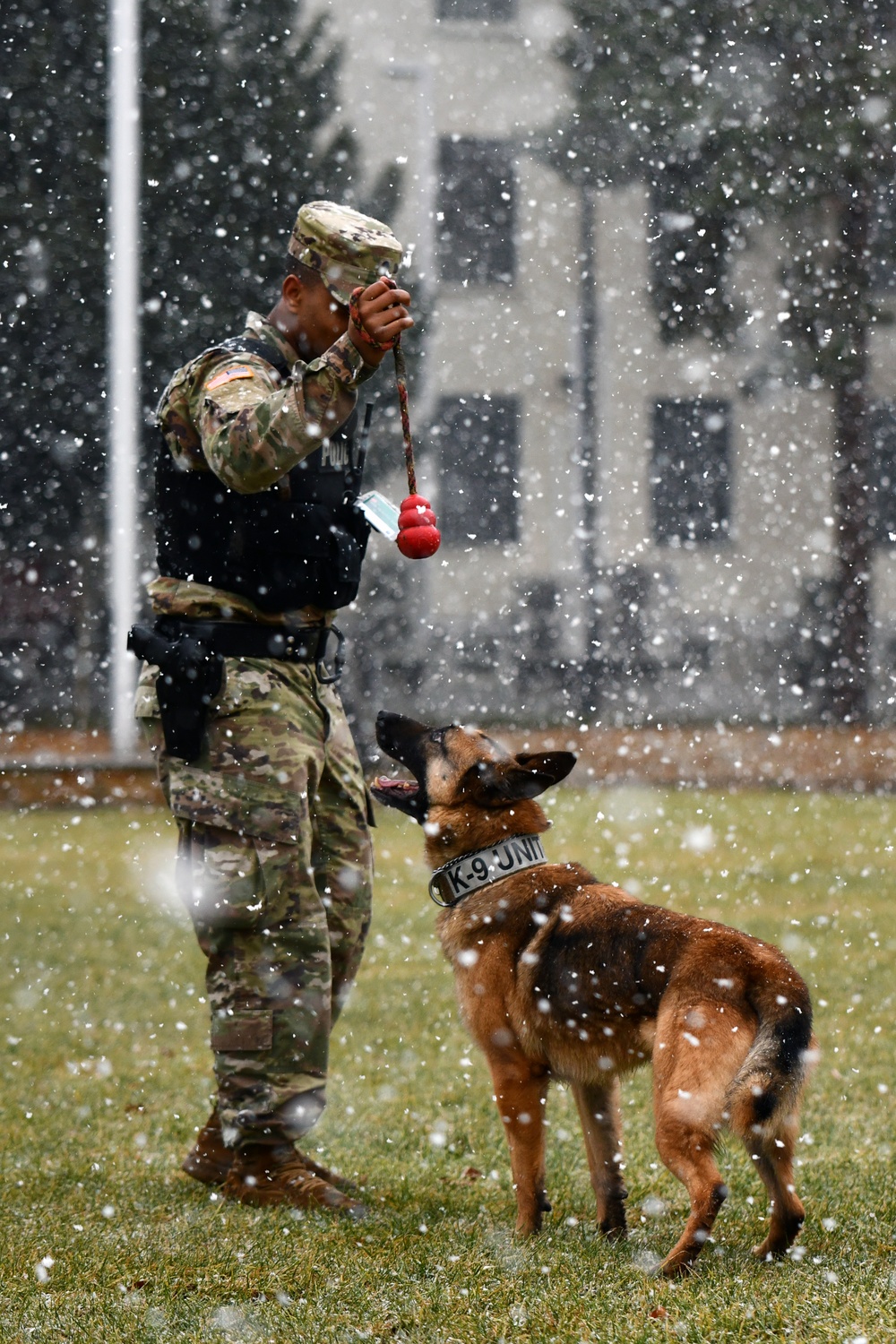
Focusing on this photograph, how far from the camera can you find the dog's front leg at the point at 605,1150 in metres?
3.39

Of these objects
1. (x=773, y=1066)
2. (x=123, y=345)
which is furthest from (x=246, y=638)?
(x=123, y=345)

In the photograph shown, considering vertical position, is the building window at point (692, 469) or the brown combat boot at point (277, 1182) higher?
the brown combat boot at point (277, 1182)

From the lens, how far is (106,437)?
15906 mm

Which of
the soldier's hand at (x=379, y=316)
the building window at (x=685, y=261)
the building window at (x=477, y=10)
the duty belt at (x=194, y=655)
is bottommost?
the building window at (x=685, y=261)

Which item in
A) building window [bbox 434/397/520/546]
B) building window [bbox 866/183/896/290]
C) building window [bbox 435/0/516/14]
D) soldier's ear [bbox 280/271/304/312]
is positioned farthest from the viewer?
building window [bbox 435/0/516/14]

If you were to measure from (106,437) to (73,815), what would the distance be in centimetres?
501

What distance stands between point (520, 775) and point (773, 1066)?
0.98 meters

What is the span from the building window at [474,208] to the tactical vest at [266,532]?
1441 cm

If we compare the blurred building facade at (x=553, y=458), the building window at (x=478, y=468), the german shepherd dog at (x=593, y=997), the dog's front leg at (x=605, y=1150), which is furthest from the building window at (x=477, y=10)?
the dog's front leg at (x=605, y=1150)

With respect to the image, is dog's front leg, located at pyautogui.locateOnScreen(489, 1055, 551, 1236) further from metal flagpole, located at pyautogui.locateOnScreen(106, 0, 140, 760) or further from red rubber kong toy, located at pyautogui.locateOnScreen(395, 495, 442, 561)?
metal flagpole, located at pyautogui.locateOnScreen(106, 0, 140, 760)

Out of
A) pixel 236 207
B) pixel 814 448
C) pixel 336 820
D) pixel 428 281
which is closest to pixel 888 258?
pixel 814 448

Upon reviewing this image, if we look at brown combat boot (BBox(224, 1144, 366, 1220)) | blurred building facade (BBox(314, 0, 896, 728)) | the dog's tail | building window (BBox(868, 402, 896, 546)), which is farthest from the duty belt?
building window (BBox(868, 402, 896, 546))

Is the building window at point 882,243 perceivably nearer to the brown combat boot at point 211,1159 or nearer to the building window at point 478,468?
the building window at point 478,468

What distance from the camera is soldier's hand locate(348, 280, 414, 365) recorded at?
10.0 ft
